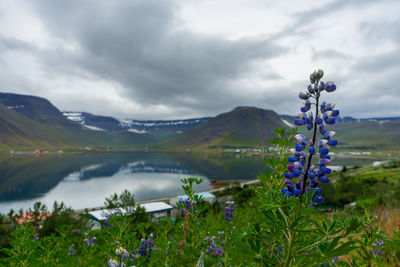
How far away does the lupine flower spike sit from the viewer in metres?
2.17

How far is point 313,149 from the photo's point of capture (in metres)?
2.19

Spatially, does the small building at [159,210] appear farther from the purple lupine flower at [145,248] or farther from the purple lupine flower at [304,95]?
the purple lupine flower at [304,95]

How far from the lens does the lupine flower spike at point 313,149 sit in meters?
2.17

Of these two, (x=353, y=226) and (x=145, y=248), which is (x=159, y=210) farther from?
(x=353, y=226)

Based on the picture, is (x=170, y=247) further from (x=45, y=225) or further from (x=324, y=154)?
(x=45, y=225)

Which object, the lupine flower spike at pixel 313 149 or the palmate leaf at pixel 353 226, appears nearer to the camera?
the palmate leaf at pixel 353 226

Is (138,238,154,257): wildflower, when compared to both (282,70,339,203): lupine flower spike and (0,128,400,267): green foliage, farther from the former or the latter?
(282,70,339,203): lupine flower spike

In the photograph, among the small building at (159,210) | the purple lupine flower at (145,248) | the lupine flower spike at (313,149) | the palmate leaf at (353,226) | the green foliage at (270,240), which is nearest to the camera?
the palmate leaf at (353,226)

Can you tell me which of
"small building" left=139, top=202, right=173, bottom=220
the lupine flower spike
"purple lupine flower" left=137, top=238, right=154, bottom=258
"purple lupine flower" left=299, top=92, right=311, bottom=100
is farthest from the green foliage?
"small building" left=139, top=202, right=173, bottom=220

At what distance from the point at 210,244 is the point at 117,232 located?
207 centimetres

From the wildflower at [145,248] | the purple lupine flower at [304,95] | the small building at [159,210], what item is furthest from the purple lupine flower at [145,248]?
the small building at [159,210]

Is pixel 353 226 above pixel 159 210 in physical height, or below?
above

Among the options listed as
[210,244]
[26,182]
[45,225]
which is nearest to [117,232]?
[210,244]

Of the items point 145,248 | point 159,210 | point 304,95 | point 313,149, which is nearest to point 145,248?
point 145,248
